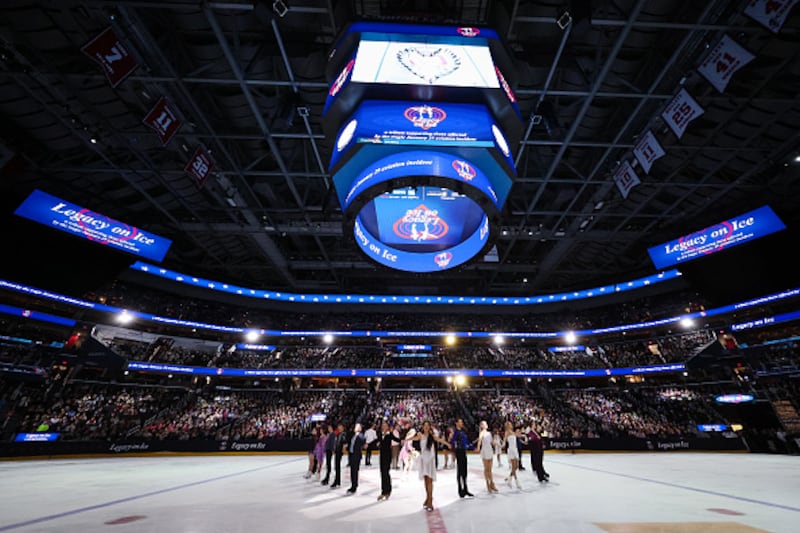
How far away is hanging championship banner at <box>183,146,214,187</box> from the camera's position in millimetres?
13094

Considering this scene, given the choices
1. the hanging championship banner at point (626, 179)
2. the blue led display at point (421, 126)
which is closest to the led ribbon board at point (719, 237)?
the hanging championship banner at point (626, 179)

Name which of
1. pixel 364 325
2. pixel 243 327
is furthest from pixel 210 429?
pixel 364 325

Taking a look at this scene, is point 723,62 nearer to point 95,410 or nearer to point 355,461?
point 355,461

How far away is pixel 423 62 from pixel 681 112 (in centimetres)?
792

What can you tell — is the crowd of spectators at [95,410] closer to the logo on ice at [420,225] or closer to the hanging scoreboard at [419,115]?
the logo on ice at [420,225]

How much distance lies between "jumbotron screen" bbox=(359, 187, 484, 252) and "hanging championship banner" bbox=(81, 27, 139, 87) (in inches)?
271

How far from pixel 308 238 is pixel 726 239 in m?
26.8

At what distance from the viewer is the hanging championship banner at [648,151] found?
11.8m

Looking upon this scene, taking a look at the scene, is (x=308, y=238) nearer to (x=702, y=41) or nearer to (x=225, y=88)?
(x=225, y=88)

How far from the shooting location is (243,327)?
1366 inches

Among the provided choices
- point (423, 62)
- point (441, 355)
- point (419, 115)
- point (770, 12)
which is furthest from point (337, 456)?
point (441, 355)

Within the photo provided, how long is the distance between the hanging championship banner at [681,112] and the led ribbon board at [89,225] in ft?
87.7

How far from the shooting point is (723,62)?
908 centimetres

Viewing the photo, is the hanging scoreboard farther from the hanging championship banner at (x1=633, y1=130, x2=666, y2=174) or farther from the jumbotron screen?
the hanging championship banner at (x1=633, y1=130, x2=666, y2=174)
